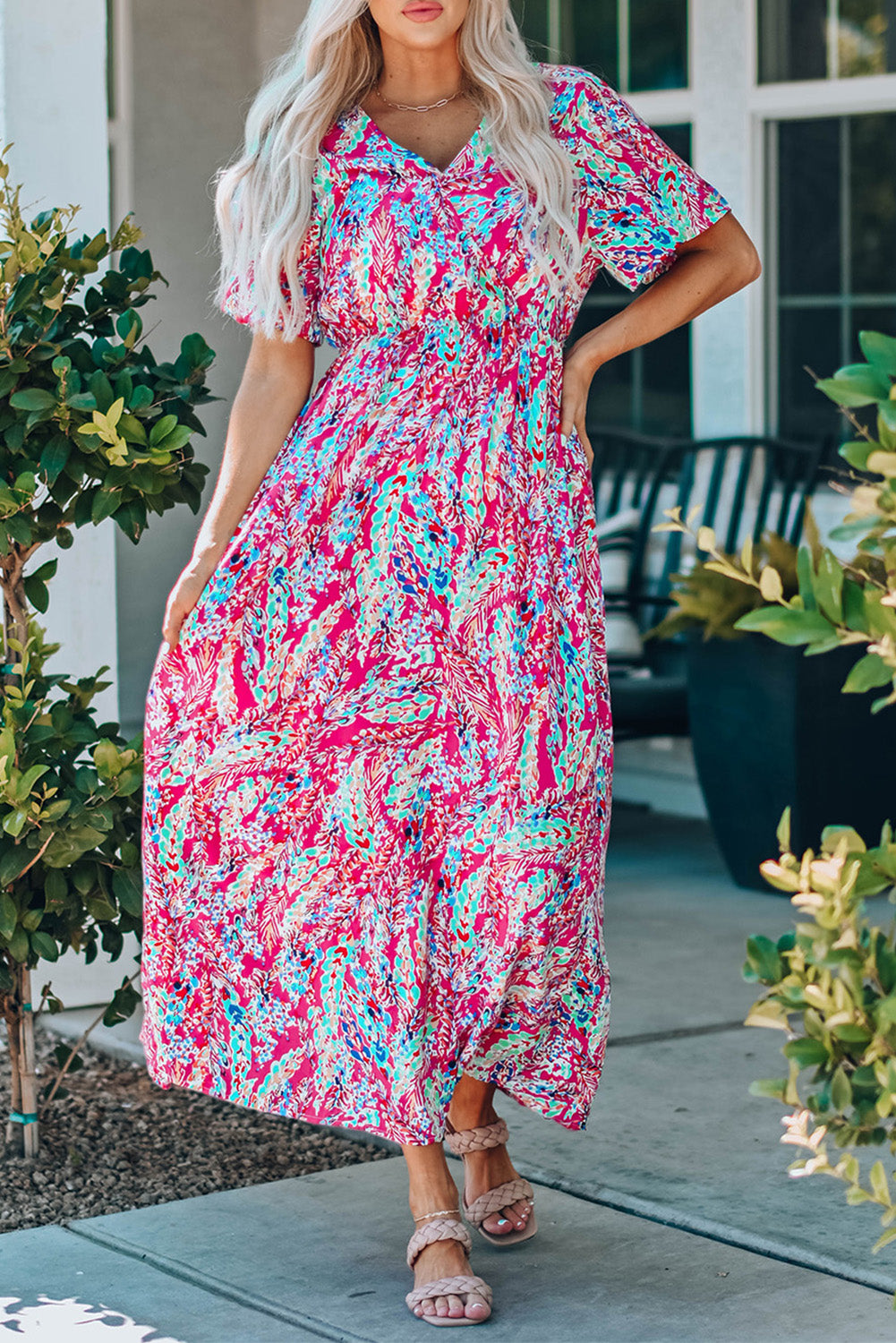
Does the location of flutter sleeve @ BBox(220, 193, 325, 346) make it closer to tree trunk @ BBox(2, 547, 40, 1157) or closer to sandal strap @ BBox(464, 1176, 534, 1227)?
tree trunk @ BBox(2, 547, 40, 1157)

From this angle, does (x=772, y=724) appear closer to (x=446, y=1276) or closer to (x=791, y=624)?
(x=446, y=1276)

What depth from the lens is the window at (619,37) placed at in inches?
258

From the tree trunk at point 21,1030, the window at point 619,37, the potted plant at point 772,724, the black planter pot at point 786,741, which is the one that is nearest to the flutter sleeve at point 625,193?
the tree trunk at point 21,1030

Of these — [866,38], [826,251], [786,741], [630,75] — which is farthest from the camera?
[630,75]

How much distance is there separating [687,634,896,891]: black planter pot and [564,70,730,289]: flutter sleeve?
2.31 m

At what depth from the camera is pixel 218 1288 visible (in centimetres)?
293

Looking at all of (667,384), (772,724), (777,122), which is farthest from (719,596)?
(777,122)

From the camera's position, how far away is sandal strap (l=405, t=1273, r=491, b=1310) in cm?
281

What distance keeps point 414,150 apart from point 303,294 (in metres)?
0.27

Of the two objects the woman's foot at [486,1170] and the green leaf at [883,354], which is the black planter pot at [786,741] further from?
the green leaf at [883,354]

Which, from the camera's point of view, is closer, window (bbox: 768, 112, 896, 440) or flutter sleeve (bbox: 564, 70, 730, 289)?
flutter sleeve (bbox: 564, 70, 730, 289)

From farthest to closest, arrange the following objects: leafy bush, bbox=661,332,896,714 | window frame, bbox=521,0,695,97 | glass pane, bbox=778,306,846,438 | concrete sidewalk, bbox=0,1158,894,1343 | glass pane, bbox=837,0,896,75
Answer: window frame, bbox=521,0,695,97, glass pane, bbox=778,306,846,438, glass pane, bbox=837,0,896,75, concrete sidewalk, bbox=0,1158,894,1343, leafy bush, bbox=661,332,896,714

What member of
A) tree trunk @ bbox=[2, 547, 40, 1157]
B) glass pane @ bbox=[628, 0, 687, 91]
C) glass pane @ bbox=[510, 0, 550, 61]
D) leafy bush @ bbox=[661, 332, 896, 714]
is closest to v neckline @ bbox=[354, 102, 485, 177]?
tree trunk @ bbox=[2, 547, 40, 1157]

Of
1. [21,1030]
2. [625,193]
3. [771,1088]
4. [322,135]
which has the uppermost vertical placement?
[322,135]
